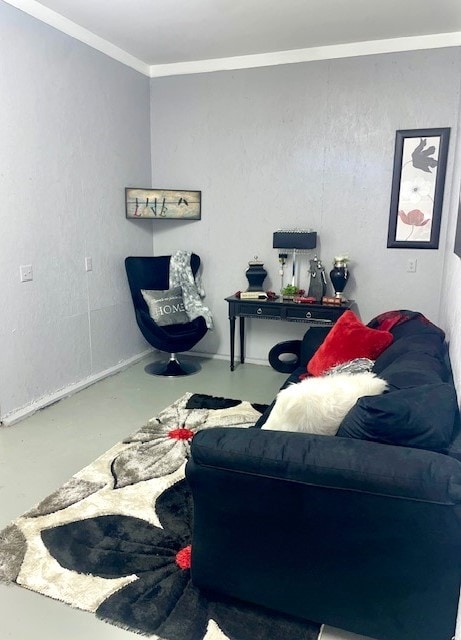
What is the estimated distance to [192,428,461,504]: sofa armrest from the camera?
4.50 feet

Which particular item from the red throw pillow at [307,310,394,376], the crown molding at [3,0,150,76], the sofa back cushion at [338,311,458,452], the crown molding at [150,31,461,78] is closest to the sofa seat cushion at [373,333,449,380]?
the red throw pillow at [307,310,394,376]

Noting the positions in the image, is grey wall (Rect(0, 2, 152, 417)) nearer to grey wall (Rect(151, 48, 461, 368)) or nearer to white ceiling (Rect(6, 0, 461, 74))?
white ceiling (Rect(6, 0, 461, 74))

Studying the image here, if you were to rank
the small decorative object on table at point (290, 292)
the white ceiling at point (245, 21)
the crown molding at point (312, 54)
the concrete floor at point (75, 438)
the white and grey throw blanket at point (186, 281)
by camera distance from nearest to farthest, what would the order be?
the concrete floor at point (75, 438) < the white ceiling at point (245, 21) < the crown molding at point (312, 54) < the small decorative object on table at point (290, 292) < the white and grey throw blanket at point (186, 281)

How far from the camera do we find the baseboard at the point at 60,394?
10.9 ft

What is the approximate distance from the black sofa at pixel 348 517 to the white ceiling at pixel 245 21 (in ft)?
9.45

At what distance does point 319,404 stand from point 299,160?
10.2ft

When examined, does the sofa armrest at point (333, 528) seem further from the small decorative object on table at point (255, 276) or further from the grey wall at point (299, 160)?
the grey wall at point (299, 160)

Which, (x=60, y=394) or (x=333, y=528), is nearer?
(x=333, y=528)

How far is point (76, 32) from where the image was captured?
3590mm

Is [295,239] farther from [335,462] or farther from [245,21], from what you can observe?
[335,462]

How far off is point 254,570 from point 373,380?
2.70ft

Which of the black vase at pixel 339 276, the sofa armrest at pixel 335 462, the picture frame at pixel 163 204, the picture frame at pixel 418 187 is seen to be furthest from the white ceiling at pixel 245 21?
the sofa armrest at pixel 335 462

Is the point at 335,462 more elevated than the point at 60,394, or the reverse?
the point at 335,462

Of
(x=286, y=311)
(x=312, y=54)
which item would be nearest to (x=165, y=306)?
(x=286, y=311)
